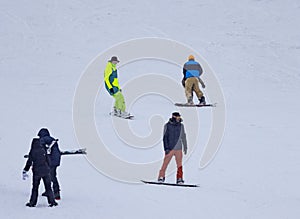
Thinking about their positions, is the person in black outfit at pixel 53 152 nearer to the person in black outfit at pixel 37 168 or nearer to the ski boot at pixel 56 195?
the ski boot at pixel 56 195

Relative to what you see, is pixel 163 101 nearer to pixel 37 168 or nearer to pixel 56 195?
pixel 56 195

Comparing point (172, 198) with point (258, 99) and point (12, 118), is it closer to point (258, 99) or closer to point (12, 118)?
point (12, 118)

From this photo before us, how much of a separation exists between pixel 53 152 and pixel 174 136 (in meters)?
2.10

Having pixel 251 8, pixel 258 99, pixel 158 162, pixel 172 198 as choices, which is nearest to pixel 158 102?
pixel 258 99

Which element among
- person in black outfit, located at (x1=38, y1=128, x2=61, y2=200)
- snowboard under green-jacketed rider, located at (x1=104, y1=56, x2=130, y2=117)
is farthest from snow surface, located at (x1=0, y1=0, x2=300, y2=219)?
snowboard under green-jacketed rider, located at (x1=104, y1=56, x2=130, y2=117)

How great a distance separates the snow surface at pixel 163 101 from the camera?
373 inches

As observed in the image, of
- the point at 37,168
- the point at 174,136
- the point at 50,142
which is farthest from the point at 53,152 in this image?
the point at 174,136

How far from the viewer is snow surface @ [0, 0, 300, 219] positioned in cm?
948

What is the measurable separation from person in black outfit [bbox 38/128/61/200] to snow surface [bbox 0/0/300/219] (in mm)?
204

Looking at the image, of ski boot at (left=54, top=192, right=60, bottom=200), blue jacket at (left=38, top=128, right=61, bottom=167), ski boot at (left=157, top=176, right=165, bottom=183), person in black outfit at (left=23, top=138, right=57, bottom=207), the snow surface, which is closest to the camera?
person in black outfit at (left=23, top=138, right=57, bottom=207)

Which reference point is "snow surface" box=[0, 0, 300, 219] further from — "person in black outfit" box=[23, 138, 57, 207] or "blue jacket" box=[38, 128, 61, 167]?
"blue jacket" box=[38, 128, 61, 167]

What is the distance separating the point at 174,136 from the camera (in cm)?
1029

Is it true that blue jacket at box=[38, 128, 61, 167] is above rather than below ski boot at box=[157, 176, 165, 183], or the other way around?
above

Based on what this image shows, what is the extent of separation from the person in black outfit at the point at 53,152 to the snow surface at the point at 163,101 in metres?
0.20
